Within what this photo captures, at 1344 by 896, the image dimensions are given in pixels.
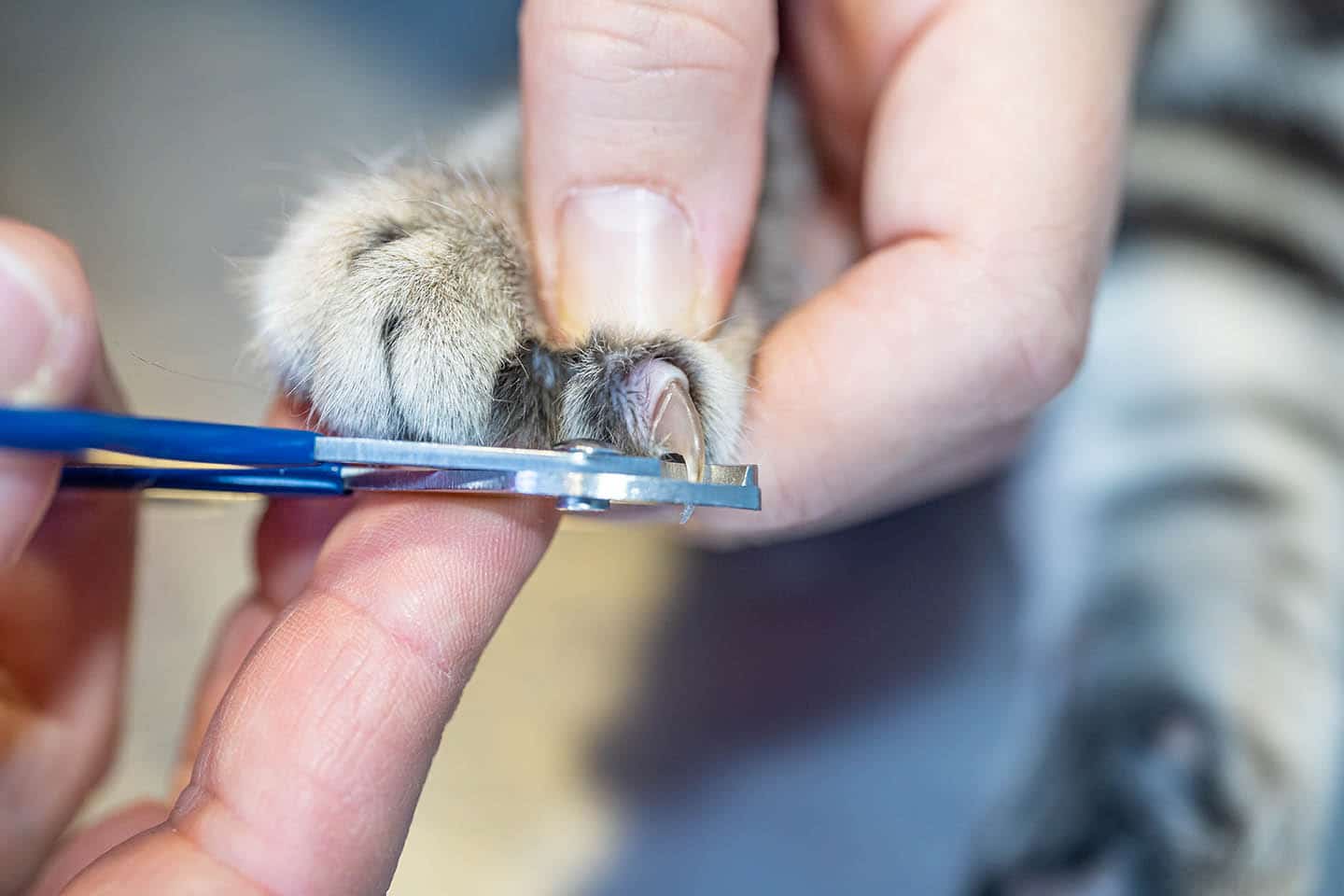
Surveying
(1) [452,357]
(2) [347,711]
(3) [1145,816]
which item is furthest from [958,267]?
(3) [1145,816]

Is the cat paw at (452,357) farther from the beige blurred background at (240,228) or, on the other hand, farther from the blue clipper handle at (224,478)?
the beige blurred background at (240,228)

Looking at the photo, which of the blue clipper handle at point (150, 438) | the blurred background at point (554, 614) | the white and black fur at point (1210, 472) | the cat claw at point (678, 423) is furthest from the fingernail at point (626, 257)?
the white and black fur at point (1210, 472)

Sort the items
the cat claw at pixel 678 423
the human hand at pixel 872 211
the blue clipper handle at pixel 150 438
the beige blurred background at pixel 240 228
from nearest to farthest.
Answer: the blue clipper handle at pixel 150 438, the cat claw at pixel 678 423, the human hand at pixel 872 211, the beige blurred background at pixel 240 228

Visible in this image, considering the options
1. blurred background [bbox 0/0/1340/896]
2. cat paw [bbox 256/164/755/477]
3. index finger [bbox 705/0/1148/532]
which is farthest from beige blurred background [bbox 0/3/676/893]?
index finger [bbox 705/0/1148/532]

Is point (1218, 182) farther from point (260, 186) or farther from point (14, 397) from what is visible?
point (14, 397)

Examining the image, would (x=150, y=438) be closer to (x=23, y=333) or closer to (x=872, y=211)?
(x=23, y=333)

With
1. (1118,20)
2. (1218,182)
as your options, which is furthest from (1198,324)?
(1118,20)
